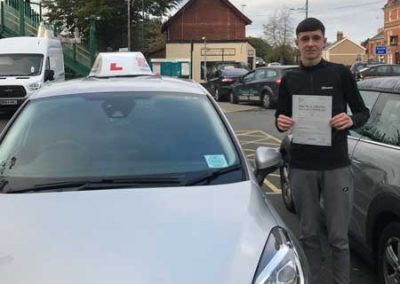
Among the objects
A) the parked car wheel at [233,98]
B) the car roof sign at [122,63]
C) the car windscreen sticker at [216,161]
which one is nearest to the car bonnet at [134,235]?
the car windscreen sticker at [216,161]

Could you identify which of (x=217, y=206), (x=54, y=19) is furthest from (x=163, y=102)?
(x=54, y=19)

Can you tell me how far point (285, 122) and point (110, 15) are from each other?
47.8 meters

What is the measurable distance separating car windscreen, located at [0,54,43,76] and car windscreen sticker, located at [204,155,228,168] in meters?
16.8

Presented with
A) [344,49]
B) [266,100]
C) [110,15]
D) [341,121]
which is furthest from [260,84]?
[344,49]

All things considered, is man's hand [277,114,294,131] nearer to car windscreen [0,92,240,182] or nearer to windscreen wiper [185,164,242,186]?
car windscreen [0,92,240,182]

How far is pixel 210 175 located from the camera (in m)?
3.47

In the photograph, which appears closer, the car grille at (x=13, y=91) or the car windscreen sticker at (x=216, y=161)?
the car windscreen sticker at (x=216, y=161)

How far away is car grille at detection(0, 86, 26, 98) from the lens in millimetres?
18516

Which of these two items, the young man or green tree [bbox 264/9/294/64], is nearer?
the young man

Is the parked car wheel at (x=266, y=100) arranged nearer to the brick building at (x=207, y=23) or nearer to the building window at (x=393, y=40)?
the brick building at (x=207, y=23)

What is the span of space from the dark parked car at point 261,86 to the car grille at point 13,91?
864cm

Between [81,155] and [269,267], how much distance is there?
1.49 m

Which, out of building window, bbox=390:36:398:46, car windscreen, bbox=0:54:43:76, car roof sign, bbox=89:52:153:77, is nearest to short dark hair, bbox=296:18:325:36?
car roof sign, bbox=89:52:153:77

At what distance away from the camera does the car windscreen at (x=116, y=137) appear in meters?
3.59
